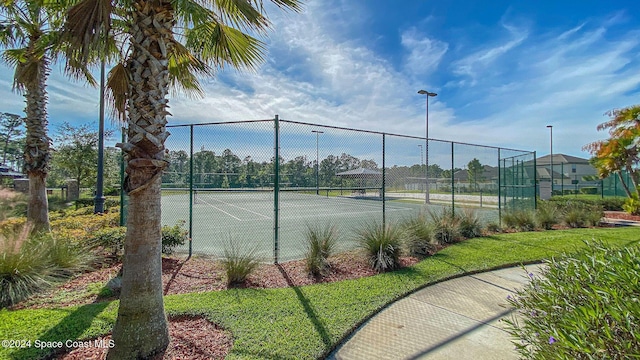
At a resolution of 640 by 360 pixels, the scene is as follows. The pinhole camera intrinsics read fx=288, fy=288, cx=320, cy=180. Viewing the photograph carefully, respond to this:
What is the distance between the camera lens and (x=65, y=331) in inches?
118

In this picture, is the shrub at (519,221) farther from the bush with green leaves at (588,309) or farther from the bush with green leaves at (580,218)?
the bush with green leaves at (588,309)

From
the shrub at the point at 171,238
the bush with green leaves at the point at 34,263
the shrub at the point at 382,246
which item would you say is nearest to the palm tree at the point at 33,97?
the bush with green leaves at the point at 34,263

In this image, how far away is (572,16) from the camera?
7.12 m

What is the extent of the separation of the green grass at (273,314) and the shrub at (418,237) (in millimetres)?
912

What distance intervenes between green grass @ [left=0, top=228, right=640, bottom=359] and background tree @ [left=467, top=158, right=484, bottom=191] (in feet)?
21.8

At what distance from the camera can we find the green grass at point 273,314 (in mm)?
2783

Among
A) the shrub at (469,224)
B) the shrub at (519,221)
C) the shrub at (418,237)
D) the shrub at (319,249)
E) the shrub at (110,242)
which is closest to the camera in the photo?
the shrub at (319,249)

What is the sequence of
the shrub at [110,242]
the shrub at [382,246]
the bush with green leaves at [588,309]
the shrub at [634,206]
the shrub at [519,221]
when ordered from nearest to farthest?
the bush with green leaves at [588,309] < the shrub at [382,246] < the shrub at [110,242] < the shrub at [519,221] < the shrub at [634,206]

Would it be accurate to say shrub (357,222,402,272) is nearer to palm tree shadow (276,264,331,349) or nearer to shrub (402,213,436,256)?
shrub (402,213,436,256)

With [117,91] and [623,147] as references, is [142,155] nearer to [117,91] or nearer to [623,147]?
[117,91]

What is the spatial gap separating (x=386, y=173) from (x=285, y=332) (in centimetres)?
542

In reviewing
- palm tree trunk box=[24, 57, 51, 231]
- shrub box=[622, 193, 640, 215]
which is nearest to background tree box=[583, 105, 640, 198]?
shrub box=[622, 193, 640, 215]

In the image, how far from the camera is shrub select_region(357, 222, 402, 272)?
528 centimetres

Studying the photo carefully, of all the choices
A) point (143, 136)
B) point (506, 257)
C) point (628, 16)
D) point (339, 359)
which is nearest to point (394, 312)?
point (339, 359)
